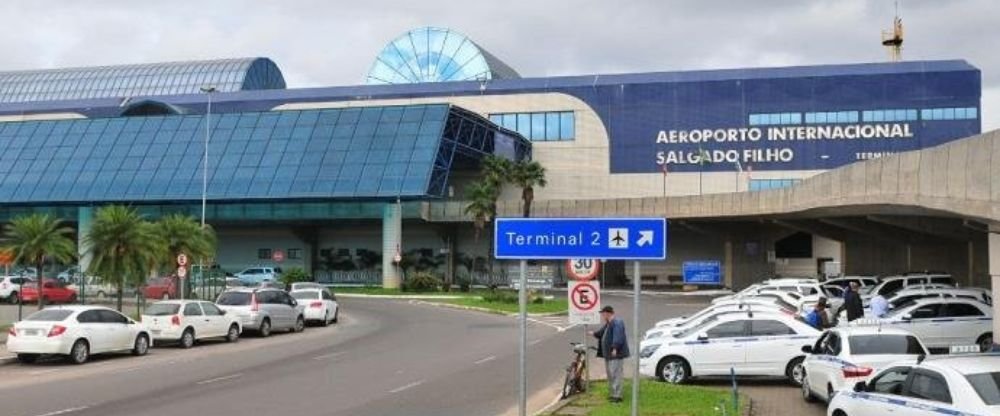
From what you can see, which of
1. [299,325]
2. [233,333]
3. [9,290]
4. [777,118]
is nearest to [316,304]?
[299,325]

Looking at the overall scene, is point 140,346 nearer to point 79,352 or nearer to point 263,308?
point 79,352

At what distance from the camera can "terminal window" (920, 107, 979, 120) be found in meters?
75.2

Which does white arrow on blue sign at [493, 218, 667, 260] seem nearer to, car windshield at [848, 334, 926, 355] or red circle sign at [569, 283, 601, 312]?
red circle sign at [569, 283, 601, 312]

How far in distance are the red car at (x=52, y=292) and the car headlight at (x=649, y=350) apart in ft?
119

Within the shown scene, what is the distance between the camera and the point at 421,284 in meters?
65.1

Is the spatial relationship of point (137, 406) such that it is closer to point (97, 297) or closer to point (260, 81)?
point (97, 297)

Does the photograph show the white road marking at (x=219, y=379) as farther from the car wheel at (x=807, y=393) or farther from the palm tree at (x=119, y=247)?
the palm tree at (x=119, y=247)

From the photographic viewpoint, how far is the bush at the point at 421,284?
213 ft

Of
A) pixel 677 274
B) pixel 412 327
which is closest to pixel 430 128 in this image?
pixel 677 274

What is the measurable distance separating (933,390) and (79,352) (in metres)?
19.6

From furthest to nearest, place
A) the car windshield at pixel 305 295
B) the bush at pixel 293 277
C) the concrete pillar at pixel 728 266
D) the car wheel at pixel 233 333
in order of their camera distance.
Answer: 1. the concrete pillar at pixel 728 266
2. the bush at pixel 293 277
3. the car windshield at pixel 305 295
4. the car wheel at pixel 233 333

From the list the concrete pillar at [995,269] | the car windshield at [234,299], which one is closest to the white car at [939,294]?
the concrete pillar at [995,269]

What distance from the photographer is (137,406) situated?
16578 mm

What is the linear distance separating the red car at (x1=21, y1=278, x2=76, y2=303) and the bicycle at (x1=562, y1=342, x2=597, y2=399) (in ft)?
123
